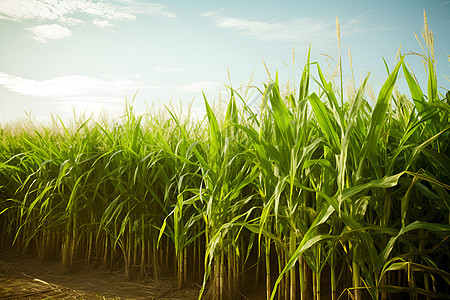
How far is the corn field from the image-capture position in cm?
115

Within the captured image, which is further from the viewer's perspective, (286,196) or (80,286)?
(80,286)

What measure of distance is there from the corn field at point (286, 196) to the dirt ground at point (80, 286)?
0.08m

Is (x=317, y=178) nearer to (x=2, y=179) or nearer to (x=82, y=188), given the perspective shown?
A: (x=82, y=188)

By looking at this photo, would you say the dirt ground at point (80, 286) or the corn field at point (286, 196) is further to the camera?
the dirt ground at point (80, 286)

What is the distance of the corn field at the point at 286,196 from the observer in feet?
3.77

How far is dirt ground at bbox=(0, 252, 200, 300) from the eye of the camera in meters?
2.00

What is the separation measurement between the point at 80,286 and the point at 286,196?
5.45 feet

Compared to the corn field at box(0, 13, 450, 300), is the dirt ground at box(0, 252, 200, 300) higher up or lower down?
lower down

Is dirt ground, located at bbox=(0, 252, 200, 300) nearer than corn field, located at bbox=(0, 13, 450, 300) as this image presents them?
No

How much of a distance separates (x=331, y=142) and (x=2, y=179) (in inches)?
126

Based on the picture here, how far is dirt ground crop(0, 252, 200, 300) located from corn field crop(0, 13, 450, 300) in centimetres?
8

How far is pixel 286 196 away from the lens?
52.4 inches

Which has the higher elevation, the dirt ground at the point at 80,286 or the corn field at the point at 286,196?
the corn field at the point at 286,196

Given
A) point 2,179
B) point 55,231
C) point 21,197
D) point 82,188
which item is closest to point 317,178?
point 82,188
